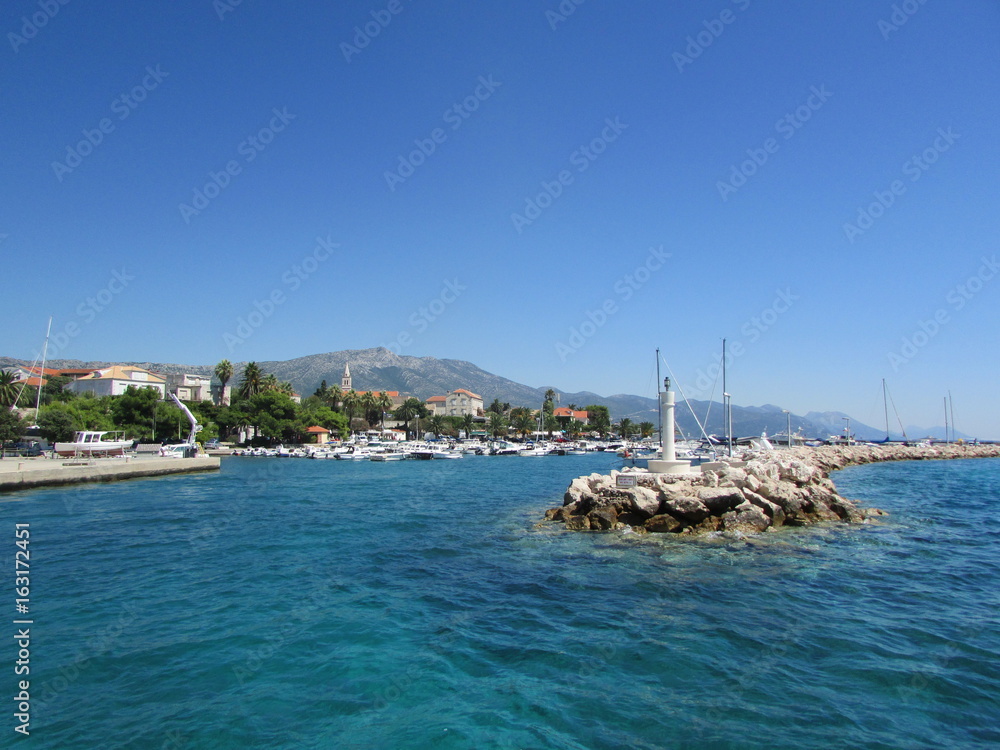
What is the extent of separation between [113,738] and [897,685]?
1201cm

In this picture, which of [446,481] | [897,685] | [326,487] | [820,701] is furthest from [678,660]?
[446,481]

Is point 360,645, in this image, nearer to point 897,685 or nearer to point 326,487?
point 897,685

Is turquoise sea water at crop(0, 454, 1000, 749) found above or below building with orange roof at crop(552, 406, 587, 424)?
below

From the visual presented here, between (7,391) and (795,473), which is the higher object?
(7,391)

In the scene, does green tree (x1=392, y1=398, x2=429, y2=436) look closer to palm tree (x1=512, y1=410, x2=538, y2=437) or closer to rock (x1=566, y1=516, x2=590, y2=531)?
palm tree (x1=512, y1=410, x2=538, y2=437)

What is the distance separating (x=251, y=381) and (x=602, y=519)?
86.9 meters

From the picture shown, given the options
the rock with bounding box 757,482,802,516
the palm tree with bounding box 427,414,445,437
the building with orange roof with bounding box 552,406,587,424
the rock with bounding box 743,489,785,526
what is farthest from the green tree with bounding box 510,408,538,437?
the rock with bounding box 743,489,785,526

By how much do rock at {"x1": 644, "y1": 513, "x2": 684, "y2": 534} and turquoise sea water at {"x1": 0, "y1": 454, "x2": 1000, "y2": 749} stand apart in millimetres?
1530

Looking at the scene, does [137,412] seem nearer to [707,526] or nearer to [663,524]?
[663,524]

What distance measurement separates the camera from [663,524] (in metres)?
22.5

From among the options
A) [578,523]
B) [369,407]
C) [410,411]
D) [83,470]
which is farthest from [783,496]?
[410,411]

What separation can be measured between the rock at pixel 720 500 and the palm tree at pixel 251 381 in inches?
3416

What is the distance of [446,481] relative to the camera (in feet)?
157

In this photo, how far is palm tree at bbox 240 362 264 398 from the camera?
314 ft
